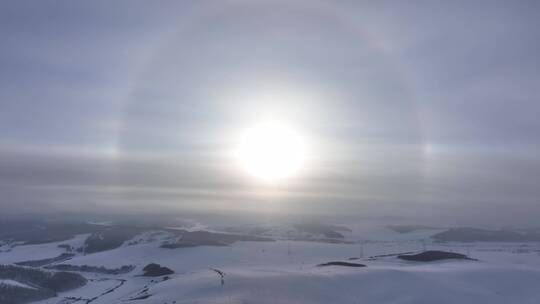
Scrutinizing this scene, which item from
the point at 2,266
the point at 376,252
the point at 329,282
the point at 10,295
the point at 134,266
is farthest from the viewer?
the point at 376,252

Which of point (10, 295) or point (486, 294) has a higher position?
point (486, 294)


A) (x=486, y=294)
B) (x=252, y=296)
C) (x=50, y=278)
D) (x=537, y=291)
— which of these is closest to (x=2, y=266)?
(x=50, y=278)

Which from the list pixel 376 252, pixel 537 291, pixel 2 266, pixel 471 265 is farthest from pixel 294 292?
pixel 376 252

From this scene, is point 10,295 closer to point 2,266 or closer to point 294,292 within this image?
point 2,266

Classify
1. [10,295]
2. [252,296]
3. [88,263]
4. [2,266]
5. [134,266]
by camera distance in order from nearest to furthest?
[252,296] < [10,295] < [2,266] < [134,266] < [88,263]

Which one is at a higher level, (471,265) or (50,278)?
(471,265)

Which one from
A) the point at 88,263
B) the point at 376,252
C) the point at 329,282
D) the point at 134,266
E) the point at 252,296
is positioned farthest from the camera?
the point at 376,252

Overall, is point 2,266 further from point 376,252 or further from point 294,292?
point 376,252

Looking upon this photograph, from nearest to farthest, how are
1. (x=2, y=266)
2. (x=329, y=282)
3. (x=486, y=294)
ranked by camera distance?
(x=486, y=294)
(x=329, y=282)
(x=2, y=266)

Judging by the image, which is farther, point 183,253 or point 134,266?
point 183,253
